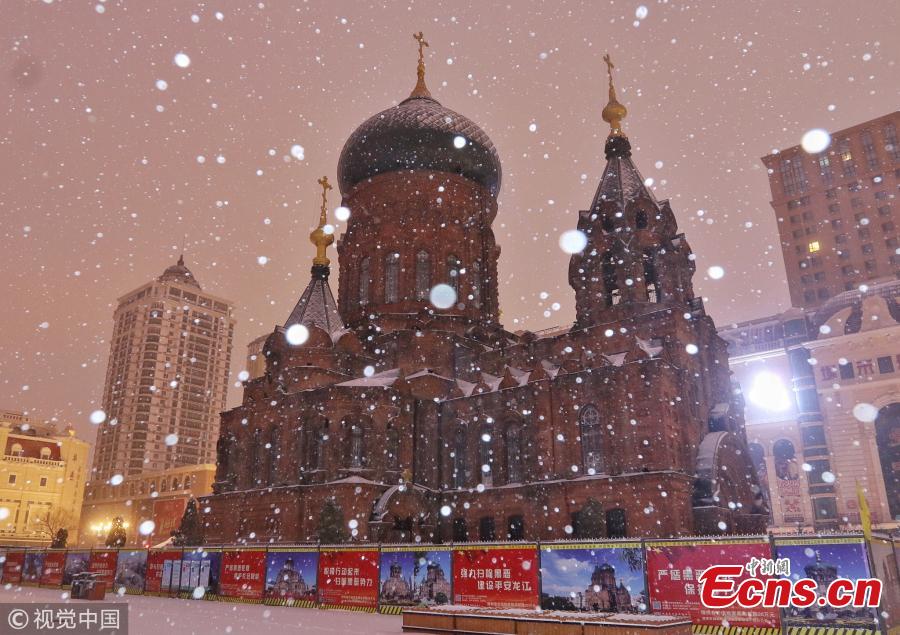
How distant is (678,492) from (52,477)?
224ft

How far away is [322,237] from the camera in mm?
37281

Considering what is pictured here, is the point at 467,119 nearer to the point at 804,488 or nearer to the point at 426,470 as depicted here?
the point at 426,470

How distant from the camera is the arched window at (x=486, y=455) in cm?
2872

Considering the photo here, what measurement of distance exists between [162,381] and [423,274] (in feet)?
294

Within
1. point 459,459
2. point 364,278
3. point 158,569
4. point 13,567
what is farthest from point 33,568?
point 364,278

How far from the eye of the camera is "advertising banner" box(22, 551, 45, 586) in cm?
2759

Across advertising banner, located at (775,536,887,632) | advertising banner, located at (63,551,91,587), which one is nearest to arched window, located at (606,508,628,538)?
advertising banner, located at (775,536,887,632)

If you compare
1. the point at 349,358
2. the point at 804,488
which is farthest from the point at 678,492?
the point at 804,488

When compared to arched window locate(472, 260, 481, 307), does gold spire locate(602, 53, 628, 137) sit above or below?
above

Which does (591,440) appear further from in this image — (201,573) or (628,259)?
(201,573)

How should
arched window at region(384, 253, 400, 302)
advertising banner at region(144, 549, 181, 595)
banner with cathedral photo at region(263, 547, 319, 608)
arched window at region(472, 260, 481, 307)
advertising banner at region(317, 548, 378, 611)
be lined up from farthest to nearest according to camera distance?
arched window at region(472, 260, 481, 307)
arched window at region(384, 253, 400, 302)
advertising banner at region(144, 549, 181, 595)
banner with cathedral photo at region(263, 547, 319, 608)
advertising banner at region(317, 548, 378, 611)

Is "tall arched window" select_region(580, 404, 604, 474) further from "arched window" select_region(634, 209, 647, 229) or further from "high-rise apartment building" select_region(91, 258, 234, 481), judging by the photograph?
"high-rise apartment building" select_region(91, 258, 234, 481)

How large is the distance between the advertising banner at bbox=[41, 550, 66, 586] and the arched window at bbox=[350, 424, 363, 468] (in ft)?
36.9

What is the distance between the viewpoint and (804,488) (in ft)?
153
